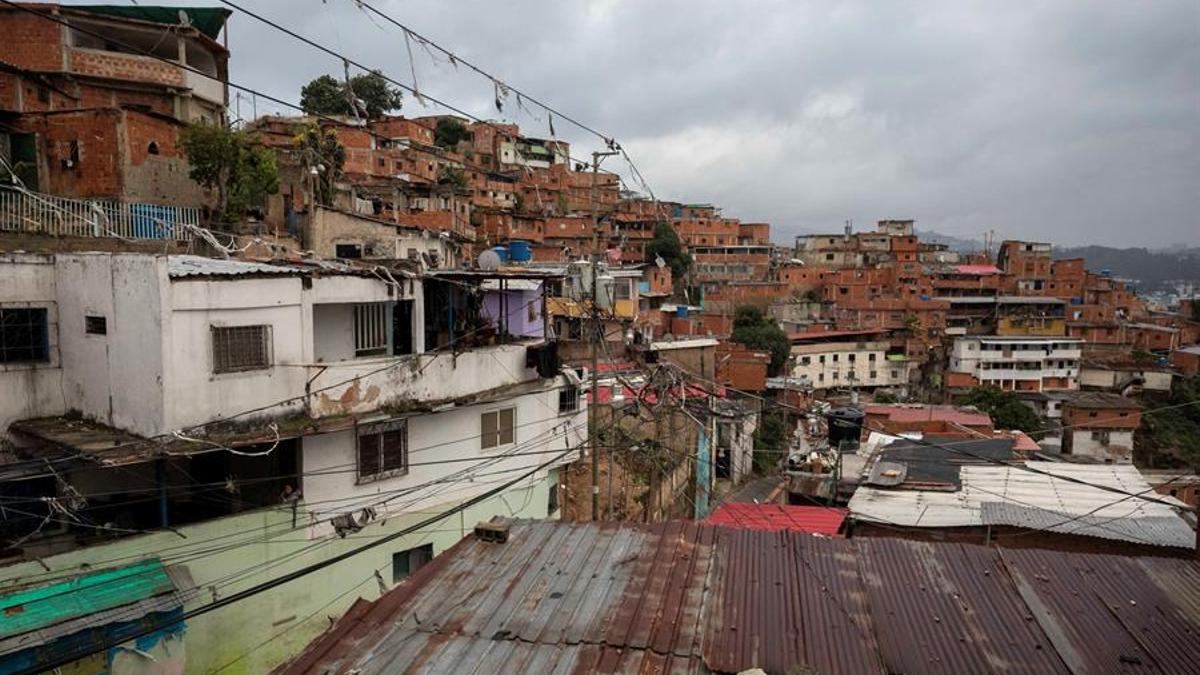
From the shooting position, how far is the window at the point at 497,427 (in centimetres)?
1744

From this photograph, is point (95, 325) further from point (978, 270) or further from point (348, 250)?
point (978, 270)

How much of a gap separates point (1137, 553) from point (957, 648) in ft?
34.3

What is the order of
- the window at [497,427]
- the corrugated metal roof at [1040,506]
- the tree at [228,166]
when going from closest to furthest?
the corrugated metal roof at [1040,506], the window at [497,427], the tree at [228,166]

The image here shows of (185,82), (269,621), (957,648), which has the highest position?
(185,82)

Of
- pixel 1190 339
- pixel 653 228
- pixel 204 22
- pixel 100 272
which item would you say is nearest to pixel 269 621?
pixel 100 272

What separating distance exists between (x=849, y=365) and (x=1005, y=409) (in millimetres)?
13904

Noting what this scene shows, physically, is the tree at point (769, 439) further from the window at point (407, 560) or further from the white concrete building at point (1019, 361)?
the white concrete building at point (1019, 361)

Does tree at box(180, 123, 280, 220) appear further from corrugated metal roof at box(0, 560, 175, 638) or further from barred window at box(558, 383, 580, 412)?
corrugated metal roof at box(0, 560, 175, 638)

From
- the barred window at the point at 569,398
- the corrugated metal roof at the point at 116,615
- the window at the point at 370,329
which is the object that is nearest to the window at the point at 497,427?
the barred window at the point at 569,398

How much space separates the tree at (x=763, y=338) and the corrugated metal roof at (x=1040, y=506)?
31.8m

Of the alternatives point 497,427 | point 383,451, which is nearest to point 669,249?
point 497,427

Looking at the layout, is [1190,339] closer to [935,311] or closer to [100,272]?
[935,311]

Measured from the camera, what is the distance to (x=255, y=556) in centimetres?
1359

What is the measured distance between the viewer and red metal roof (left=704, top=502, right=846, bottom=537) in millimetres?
18516
